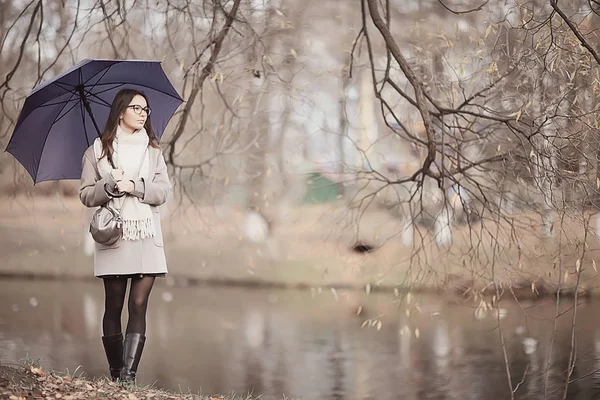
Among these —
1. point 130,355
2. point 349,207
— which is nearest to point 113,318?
point 130,355

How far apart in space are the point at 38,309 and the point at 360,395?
5027 millimetres

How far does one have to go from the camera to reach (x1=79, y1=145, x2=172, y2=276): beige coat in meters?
3.68

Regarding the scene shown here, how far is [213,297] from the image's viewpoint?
11.4 metres

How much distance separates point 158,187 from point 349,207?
8.53 feet

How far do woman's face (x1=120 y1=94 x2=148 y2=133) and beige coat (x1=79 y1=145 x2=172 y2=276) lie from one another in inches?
6.8

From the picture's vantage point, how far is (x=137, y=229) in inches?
145

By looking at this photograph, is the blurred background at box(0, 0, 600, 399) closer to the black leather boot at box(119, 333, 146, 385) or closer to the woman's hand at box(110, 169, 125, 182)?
the black leather boot at box(119, 333, 146, 385)

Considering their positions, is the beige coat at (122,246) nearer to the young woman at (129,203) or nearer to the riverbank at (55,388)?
the young woman at (129,203)

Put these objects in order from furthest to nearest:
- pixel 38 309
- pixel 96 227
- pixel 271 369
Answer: pixel 38 309 < pixel 271 369 < pixel 96 227

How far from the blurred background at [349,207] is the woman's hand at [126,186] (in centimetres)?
164

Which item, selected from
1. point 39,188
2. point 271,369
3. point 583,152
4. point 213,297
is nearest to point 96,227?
point 583,152

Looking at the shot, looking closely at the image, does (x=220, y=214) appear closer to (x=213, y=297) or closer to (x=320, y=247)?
(x=320, y=247)

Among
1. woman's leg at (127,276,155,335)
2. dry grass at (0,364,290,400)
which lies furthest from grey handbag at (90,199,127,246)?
dry grass at (0,364,290,400)

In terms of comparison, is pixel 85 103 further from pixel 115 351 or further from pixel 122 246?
pixel 115 351
